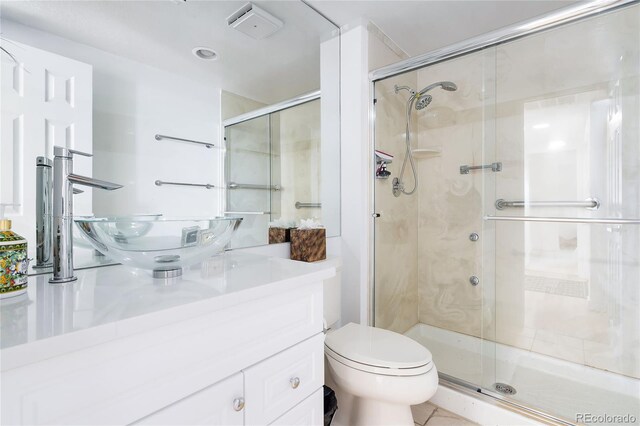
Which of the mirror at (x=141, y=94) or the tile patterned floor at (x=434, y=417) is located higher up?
the mirror at (x=141, y=94)

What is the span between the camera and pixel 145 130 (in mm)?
1155

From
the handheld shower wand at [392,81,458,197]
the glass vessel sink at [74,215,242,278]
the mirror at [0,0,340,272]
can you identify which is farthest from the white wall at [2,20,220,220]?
the handheld shower wand at [392,81,458,197]

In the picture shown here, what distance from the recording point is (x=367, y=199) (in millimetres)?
1854

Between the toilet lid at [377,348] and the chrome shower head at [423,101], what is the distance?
155 cm

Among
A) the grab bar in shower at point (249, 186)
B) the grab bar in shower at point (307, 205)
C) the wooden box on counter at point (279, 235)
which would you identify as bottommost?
the wooden box on counter at point (279, 235)

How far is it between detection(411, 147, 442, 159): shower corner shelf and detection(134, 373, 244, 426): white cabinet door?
6.34 ft

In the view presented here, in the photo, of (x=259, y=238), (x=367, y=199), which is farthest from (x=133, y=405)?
(x=367, y=199)

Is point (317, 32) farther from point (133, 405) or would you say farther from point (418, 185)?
point (133, 405)

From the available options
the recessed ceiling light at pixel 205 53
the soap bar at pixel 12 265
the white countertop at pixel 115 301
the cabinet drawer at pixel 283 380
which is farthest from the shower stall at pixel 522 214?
the soap bar at pixel 12 265

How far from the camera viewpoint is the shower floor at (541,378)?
1.50 metres

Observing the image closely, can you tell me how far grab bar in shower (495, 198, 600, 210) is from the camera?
1769mm

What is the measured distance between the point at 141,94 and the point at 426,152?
1.81 metres

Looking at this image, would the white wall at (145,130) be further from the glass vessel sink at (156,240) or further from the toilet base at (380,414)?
the toilet base at (380,414)

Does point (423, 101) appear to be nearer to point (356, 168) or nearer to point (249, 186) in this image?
point (356, 168)
